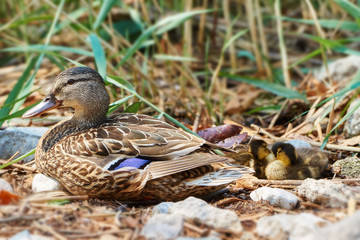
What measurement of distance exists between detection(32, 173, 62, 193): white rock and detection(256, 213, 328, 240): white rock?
145cm

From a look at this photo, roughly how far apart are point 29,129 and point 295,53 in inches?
160

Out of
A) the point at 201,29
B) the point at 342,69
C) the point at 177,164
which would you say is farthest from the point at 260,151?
the point at 201,29

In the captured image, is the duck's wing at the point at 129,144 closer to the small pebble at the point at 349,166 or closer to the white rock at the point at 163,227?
the white rock at the point at 163,227

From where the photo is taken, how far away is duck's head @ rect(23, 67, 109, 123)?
358cm

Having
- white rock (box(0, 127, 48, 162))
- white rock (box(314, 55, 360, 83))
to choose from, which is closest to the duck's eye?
white rock (box(0, 127, 48, 162))

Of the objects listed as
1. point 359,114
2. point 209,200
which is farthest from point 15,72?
point 359,114

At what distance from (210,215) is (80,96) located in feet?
4.80

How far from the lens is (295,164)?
3670mm

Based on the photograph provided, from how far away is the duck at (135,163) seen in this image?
3.14 meters

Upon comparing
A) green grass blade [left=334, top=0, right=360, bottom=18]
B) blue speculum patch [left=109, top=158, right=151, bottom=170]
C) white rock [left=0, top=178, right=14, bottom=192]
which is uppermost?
green grass blade [left=334, top=0, right=360, bottom=18]

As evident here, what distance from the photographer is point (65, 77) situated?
358 centimetres

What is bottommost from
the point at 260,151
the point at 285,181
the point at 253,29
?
the point at 285,181

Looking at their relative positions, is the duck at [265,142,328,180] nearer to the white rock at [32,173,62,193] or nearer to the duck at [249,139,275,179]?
the duck at [249,139,275,179]

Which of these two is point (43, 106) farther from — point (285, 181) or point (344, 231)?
point (344, 231)
